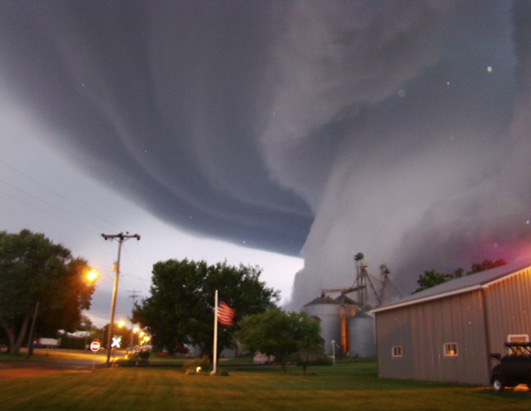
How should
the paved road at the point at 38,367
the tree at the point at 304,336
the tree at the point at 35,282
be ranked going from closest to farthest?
the paved road at the point at 38,367 < the tree at the point at 304,336 < the tree at the point at 35,282

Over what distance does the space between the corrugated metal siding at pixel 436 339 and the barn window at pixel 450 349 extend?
20 cm

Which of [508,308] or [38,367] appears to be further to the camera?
[38,367]

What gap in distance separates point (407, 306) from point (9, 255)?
51617 millimetres

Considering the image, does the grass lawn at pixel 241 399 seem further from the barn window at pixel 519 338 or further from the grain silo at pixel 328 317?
the grain silo at pixel 328 317

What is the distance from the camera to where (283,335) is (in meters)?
39.0

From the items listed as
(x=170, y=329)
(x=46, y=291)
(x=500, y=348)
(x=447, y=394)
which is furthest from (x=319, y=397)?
(x=46, y=291)

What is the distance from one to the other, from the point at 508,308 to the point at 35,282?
54724mm

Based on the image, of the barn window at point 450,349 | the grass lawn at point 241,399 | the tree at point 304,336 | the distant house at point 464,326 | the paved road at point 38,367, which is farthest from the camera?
the tree at point 304,336

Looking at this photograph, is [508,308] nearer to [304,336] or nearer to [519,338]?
[519,338]

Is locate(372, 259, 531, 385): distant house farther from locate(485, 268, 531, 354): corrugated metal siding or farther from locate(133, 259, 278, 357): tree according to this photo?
locate(133, 259, 278, 357): tree

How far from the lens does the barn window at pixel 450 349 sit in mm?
25000

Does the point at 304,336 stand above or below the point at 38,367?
above

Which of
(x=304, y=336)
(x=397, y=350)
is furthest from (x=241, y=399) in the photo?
(x=304, y=336)

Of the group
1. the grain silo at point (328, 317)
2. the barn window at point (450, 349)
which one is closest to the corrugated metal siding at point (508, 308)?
the barn window at point (450, 349)
